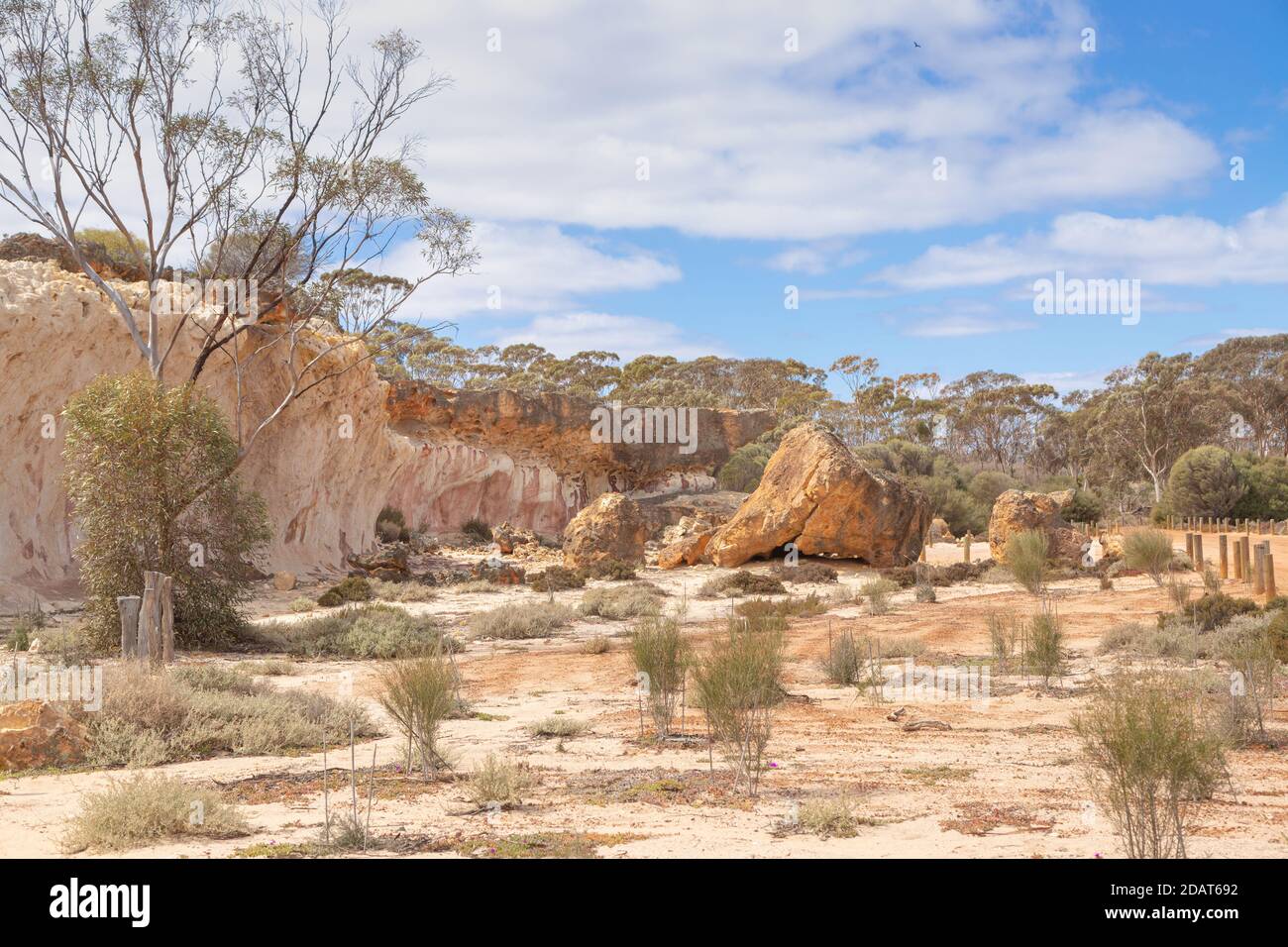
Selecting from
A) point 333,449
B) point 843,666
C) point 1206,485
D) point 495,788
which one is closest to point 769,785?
point 495,788

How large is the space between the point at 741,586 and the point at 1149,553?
23.8 feet

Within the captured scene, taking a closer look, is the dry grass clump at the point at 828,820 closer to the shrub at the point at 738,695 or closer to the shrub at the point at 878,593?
the shrub at the point at 738,695

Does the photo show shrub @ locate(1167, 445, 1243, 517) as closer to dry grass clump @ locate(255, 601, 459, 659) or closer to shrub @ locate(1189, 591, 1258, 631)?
shrub @ locate(1189, 591, 1258, 631)

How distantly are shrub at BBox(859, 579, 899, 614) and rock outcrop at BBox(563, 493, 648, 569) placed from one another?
19.8 ft

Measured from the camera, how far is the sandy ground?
484 cm

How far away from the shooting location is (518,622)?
15.3 m

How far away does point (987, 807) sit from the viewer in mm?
5414

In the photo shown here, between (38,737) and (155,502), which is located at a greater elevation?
(155,502)

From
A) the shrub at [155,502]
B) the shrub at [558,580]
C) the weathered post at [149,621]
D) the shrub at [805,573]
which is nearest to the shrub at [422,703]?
the weathered post at [149,621]

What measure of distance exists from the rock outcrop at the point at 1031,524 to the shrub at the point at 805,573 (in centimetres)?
412

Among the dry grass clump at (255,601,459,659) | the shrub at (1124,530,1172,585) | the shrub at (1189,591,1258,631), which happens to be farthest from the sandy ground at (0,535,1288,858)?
the shrub at (1124,530,1172,585)

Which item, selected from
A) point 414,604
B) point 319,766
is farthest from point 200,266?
point 319,766

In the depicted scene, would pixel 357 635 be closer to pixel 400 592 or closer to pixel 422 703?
pixel 400 592
